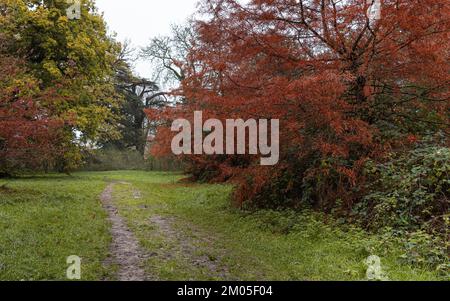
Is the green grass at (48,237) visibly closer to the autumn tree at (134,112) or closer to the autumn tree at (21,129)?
the autumn tree at (21,129)

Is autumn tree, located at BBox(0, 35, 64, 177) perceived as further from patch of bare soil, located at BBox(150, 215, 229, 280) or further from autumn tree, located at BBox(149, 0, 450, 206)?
autumn tree, located at BBox(149, 0, 450, 206)

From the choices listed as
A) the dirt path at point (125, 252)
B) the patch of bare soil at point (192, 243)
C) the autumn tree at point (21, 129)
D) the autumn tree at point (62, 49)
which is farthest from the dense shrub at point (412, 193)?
the autumn tree at point (62, 49)

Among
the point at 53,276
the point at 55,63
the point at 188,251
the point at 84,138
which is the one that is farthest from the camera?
the point at 84,138

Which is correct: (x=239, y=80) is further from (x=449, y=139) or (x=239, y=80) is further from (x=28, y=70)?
(x=28, y=70)

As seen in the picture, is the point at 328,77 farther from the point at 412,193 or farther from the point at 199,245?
the point at 199,245

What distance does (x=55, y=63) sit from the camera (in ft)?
61.0

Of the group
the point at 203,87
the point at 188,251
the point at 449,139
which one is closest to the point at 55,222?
the point at 188,251

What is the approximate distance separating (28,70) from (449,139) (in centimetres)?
1640

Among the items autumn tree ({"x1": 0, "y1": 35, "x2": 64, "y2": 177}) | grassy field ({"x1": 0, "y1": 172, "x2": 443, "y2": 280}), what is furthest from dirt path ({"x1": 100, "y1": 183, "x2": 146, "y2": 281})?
autumn tree ({"x1": 0, "y1": 35, "x2": 64, "y2": 177})

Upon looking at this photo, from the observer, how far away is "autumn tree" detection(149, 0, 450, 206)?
8.30 metres

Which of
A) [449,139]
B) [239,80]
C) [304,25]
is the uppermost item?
[304,25]

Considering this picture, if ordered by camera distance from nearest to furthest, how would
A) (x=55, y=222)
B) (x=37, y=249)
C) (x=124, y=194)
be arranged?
(x=37, y=249) → (x=55, y=222) → (x=124, y=194)

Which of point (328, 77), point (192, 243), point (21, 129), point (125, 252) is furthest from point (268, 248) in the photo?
point (21, 129)

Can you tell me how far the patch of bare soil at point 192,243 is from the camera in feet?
20.3
